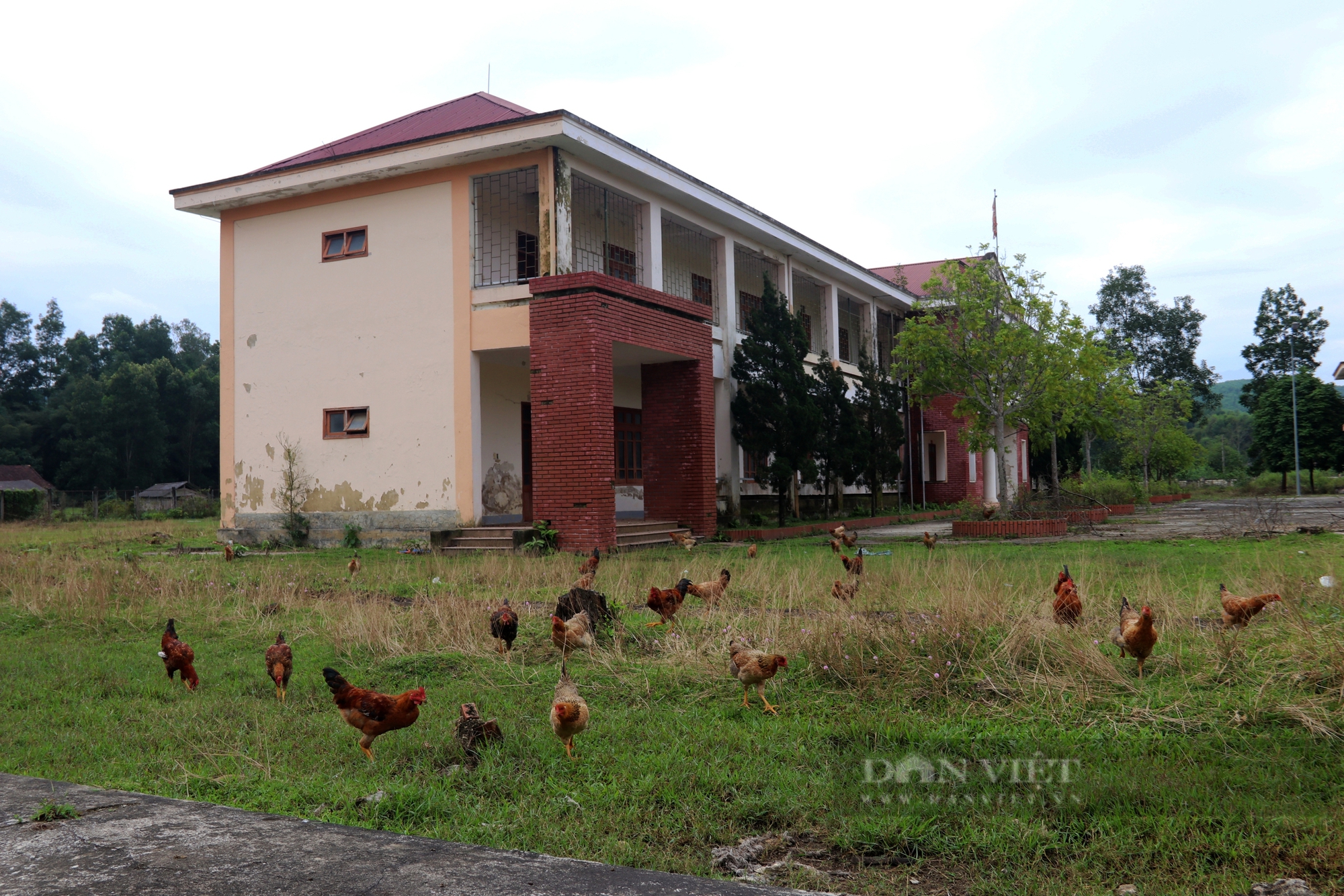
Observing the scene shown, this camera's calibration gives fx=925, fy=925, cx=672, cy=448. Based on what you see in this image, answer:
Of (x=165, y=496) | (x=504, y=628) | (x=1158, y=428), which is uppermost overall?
(x=1158, y=428)

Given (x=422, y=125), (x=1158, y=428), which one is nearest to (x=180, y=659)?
(x=422, y=125)

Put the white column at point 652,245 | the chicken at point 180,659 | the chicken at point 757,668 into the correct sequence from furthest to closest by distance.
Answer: the white column at point 652,245, the chicken at point 180,659, the chicken at point 757,668

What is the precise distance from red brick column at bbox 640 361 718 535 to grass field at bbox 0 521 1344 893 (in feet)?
30.1

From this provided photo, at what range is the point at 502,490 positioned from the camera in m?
18.2

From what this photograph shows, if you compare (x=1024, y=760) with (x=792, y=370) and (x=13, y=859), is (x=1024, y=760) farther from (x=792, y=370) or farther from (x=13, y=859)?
(x=792, y=370)

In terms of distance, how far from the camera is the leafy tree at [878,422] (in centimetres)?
2381

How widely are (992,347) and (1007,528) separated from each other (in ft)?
12.3

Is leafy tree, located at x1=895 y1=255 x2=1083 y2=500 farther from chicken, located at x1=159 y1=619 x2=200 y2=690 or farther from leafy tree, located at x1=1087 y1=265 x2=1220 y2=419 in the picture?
leafy tree, located at x1=1087 y1=265 x2=1220 y2=419

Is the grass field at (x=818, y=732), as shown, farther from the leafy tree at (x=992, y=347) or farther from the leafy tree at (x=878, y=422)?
the leafy tree at (x=878, y=422)

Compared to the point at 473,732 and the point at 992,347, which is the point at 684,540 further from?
the point at 473,732

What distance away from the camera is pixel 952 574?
8.41 meters

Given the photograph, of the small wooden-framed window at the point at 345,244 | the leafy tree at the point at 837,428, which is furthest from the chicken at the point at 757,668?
the leafy tree at the point at 837,428

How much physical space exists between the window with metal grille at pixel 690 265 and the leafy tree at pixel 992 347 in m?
4.58

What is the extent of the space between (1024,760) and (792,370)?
1612cm
